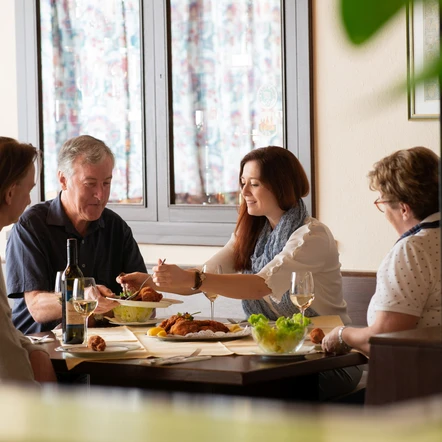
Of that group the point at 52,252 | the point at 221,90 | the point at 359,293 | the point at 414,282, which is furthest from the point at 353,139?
the point at 414,282

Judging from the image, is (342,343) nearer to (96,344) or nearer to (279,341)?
(279,341)

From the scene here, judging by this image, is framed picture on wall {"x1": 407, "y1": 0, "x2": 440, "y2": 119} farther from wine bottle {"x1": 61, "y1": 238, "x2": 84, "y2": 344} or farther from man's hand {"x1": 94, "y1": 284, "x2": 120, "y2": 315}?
wine bottle {"x1": 61, "y1": 238, "x2": 84, "y2": 344}

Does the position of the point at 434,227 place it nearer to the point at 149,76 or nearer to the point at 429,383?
the point at 429,383

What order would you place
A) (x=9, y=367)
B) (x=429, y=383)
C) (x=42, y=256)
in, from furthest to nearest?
(x=42, y=256) → (x=9, y=367) → (x=429, y=383)

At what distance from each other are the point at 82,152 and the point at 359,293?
141 centimetres

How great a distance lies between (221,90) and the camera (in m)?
4.47

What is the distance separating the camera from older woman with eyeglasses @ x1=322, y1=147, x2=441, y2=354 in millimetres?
2312

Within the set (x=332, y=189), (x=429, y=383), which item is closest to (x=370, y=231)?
(x=332, y=189)

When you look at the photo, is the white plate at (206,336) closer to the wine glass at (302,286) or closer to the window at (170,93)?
the wine glass at (302,286)

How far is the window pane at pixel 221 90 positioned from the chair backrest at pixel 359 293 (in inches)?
30.9

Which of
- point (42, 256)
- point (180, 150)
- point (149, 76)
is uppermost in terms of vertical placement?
point (149, 76)

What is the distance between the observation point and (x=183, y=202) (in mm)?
4645

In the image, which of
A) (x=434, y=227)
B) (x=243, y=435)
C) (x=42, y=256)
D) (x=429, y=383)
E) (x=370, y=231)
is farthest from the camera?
(x=370, y=231)

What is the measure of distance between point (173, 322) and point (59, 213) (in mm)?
867
